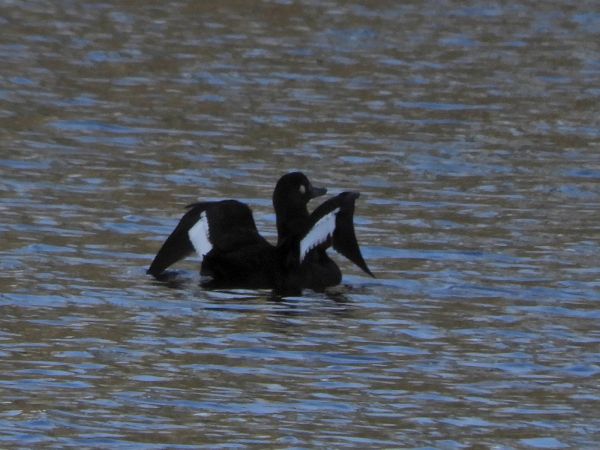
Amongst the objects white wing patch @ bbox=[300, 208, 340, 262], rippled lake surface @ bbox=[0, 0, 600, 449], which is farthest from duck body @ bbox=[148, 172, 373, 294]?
rippled lake surface @ bbox=[0, 0, 600, 449]

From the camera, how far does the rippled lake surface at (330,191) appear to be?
795 centimetres

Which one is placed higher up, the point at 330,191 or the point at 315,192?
the point at 315,192

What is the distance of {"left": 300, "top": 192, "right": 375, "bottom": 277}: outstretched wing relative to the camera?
11047 millimetres

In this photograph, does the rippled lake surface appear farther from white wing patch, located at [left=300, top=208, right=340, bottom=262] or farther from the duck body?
white wing patch, located at [left=300, top=208, right=340, bottom=262]

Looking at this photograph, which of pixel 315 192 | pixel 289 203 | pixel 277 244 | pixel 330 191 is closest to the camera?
pixel 277 244

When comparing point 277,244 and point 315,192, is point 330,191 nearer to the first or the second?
point 315,192

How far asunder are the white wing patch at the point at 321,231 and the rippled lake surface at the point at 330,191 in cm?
33

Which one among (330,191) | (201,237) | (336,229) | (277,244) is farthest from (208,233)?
(330,191)

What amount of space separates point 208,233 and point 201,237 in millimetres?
50

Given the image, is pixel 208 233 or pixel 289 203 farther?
pixel 289 203

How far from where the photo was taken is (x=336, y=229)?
1114cm

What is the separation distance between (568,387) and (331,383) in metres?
1.11

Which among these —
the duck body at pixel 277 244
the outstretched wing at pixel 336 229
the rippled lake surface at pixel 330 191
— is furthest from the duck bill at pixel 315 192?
the rippled lake surface at pixel 330 191

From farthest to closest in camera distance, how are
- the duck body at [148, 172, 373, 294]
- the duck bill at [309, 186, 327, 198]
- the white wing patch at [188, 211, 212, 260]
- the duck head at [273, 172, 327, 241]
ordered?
1. the duck bill at [309, 186, 327, 198]
2. the duck head at [273, 172, 327, 241]
3. the white wing patch at [188, 211, 212, 260]
4. the duck body at [148, 172, 373, 294]
